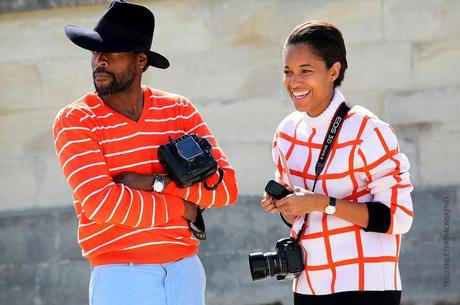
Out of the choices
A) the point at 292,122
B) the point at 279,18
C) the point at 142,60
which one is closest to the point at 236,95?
the point at 279,18

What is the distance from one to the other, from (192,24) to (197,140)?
246cm

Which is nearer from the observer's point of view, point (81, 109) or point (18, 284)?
point (81, 109)

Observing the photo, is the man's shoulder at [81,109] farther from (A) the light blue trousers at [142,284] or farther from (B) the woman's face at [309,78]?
(B) the woman's face at [309,78]

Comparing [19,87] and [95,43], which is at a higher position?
[95,43]

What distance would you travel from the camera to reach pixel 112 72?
12.8ft

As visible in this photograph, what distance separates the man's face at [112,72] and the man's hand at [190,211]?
1.89 feet

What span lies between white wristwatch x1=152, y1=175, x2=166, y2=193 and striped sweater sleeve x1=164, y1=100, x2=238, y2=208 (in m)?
0.08

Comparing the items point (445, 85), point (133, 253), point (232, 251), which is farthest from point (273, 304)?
point (133, 253)

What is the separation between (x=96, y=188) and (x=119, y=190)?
0.31 ft

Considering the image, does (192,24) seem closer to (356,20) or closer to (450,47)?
(356,20)

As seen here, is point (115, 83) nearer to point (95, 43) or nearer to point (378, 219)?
point (95, 43)

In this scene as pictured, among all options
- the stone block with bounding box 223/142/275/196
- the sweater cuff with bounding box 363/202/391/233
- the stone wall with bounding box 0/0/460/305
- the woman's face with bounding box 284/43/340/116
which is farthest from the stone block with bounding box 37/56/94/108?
the sweater cuff with bounding box 363/202/391/233

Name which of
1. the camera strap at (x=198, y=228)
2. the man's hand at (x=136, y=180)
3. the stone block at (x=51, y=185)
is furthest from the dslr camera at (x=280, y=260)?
the stone block at (x=51, y=185)

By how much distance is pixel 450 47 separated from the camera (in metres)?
6.02
